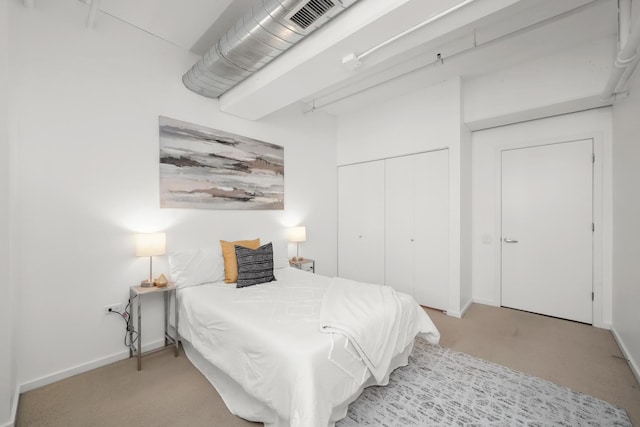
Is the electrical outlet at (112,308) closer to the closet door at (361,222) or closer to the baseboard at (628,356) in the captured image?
the closet door at (361,222)

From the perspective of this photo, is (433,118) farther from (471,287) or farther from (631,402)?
(631,402)

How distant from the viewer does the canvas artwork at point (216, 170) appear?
112 inches

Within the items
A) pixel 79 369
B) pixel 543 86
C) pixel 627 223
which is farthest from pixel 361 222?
pixel 79 369

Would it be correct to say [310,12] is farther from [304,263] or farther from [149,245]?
[304,263]

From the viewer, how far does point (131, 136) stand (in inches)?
102

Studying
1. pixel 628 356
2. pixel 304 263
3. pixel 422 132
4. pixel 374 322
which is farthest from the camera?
pixel 304 263

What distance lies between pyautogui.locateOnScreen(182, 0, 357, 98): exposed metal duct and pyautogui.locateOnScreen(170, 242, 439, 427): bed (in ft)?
6.42

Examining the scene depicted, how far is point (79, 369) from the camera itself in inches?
90.2

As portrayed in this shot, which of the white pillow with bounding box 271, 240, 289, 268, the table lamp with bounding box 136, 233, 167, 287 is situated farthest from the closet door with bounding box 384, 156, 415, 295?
the table lamp with bounding box 136, 233, 167, 287

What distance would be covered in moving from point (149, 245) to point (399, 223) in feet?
10.6

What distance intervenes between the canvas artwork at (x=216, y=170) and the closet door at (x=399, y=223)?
5.54ft

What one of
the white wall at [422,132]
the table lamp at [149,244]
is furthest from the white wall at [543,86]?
the table lamp at [149,244]

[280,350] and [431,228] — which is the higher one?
[431,228]

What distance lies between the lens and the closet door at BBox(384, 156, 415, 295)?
159 inches
